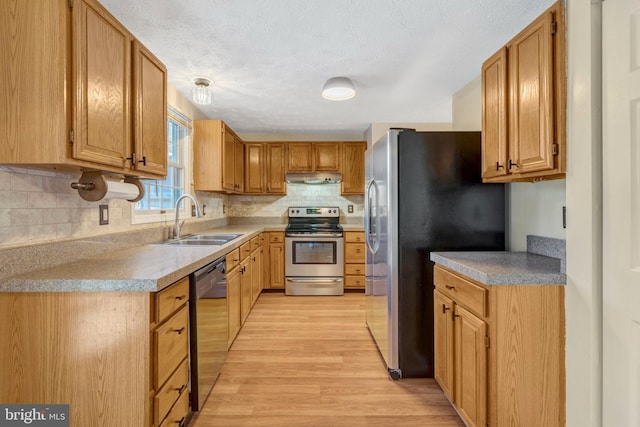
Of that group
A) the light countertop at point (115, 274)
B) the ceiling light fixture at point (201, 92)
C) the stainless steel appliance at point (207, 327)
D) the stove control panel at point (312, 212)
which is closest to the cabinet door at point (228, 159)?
the ceiling light fixture at point (201, 92)

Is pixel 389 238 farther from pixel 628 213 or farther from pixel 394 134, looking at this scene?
pixel 628 213

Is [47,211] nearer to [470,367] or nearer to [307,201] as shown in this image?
[470,367]

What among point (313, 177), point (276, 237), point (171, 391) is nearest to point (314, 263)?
point (276, 237)

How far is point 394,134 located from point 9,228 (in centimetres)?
210

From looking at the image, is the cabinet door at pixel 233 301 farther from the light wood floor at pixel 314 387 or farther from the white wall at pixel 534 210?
the white wall at pixel 534 210

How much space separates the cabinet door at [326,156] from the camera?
4781mm

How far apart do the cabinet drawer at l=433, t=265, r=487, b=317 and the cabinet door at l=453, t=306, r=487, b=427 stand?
50 mm

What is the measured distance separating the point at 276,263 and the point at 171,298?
292 cm

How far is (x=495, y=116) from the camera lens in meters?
1.78

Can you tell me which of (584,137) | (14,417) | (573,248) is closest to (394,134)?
(584,137)

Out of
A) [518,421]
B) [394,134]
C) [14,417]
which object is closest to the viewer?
[14,417]

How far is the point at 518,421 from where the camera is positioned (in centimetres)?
139

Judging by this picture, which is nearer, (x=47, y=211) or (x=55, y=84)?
(x=55, y=84)

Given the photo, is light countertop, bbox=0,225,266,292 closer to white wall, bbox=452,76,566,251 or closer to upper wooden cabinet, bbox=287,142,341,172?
white wall, bbox=452,76,566,251
